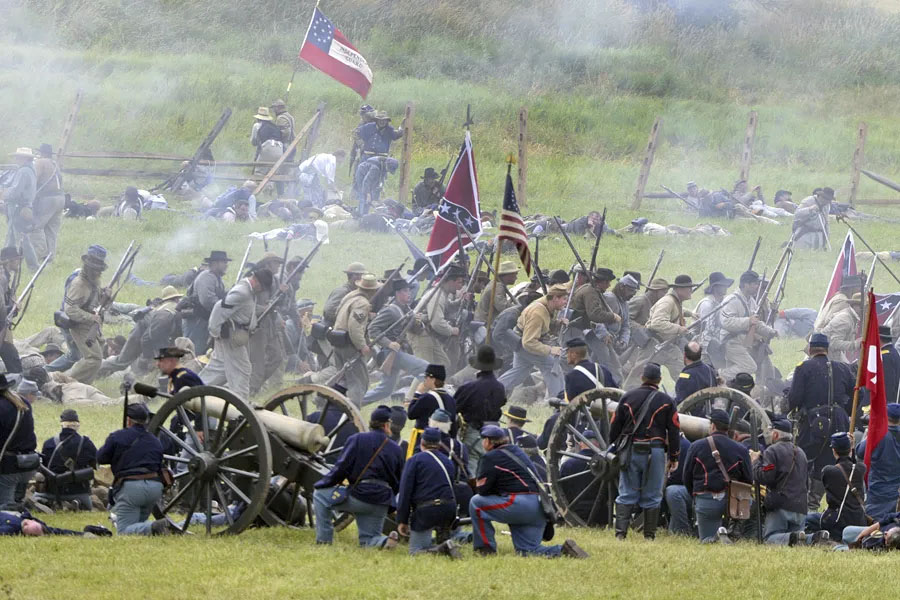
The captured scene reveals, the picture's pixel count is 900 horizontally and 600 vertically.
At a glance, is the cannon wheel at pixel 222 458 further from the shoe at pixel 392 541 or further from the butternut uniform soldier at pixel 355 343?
the butternut uniform soldier at pixel 355 343

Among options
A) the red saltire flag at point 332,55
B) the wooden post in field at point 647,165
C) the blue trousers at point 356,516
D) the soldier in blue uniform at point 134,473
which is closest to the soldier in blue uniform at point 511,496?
the blue trousers at point 356,516

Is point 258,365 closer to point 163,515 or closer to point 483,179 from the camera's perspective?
point 163,515

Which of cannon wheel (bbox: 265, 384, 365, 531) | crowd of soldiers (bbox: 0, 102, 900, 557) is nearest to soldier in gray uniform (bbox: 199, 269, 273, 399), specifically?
crowd of soldiers (bbox: 0, 102, 900, 557)

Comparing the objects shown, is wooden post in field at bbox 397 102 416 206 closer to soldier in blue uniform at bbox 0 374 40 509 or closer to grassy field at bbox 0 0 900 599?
grassy field at bbox 0 0 900 599

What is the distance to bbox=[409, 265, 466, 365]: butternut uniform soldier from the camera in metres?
18.6

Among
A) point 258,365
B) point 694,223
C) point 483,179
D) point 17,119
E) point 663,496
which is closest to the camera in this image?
point 663,496

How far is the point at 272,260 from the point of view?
18578 millimetres

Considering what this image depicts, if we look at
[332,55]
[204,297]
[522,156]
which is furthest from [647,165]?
[204,297]

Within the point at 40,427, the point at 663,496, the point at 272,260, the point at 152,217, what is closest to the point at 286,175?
the point at 152,217

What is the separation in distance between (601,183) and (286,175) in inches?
311

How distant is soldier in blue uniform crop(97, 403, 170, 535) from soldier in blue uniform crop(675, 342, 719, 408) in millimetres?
4980

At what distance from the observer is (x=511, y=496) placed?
432 inches

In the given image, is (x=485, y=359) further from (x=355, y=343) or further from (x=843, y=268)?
(x=843, y=268)

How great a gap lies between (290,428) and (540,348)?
6.01 meters
